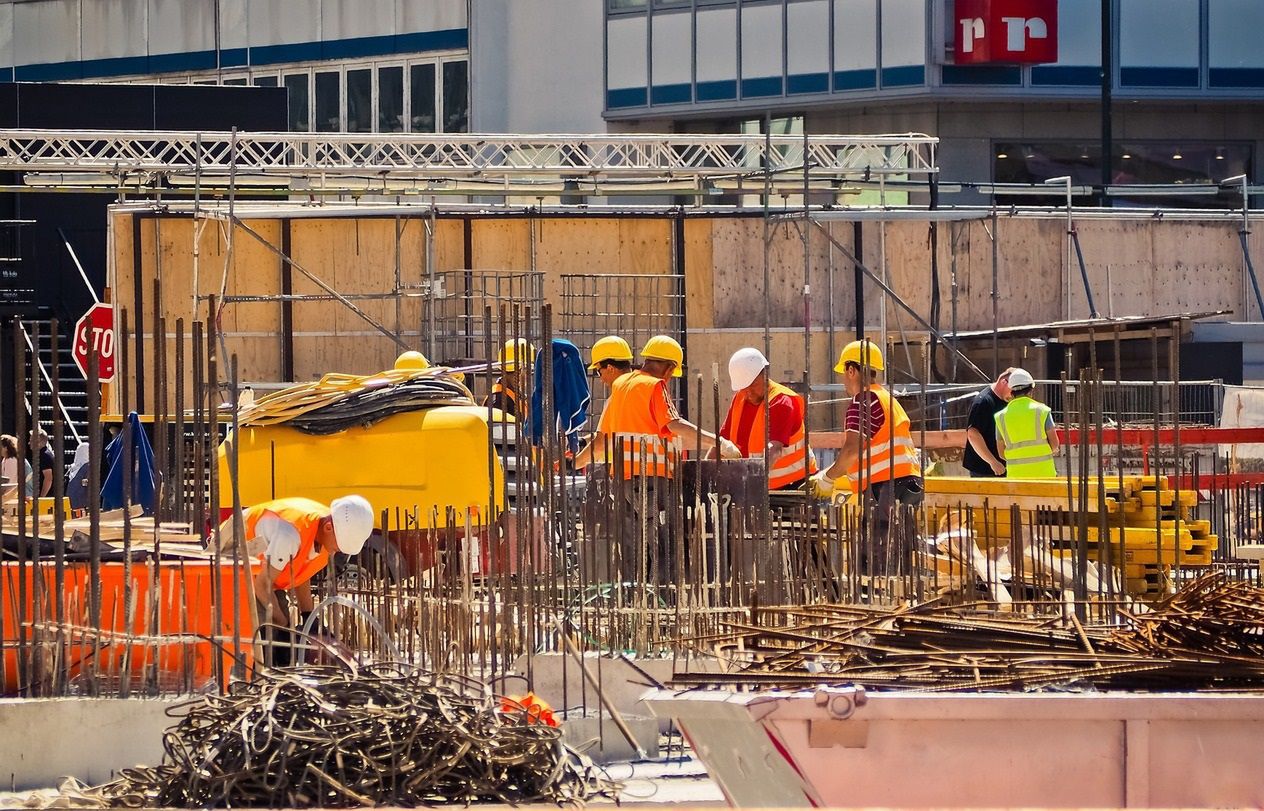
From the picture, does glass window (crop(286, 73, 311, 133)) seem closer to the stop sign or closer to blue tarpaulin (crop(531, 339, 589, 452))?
the stop sign

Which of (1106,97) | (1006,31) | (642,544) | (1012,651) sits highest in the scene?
(1006,31)

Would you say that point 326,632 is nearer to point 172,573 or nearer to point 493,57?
point 172,573

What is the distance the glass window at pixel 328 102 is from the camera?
124ft

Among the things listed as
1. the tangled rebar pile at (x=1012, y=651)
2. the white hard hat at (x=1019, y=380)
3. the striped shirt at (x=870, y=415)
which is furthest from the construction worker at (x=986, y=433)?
the tangled rebar pile at (x=1012, y=651)

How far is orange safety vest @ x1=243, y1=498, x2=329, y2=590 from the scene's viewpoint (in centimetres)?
893

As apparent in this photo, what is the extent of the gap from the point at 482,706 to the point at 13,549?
129 inches

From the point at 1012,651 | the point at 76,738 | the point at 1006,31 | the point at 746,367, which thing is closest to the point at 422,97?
the point at 1006,31

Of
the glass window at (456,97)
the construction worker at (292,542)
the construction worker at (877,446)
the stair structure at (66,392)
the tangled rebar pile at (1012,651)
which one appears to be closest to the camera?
the tangled rebar pile at (1012,651)

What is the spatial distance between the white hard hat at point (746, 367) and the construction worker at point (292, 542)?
3.24 meters

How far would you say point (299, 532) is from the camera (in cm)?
898

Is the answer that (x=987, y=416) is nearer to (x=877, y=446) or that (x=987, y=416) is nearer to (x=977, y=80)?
(x=877, y=446)

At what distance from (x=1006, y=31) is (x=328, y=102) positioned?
14354mm

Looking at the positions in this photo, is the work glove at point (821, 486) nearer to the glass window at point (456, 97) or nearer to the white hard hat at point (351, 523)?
the white hard hat at point (351, 523)

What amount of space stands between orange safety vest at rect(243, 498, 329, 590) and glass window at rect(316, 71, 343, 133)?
29.7 metres
